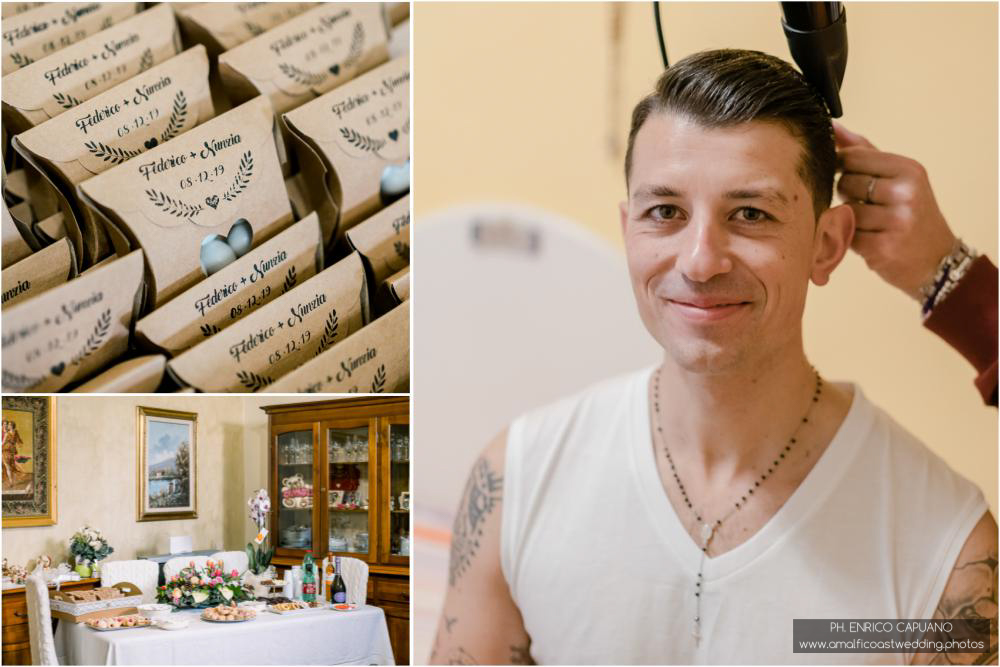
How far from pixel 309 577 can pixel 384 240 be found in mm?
670

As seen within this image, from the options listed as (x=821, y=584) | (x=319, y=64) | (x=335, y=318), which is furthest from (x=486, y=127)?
(x=821, y=584)

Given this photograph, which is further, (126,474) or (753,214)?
(126,474)

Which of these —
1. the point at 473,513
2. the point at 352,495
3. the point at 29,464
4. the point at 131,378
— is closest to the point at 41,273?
the point at 131,378

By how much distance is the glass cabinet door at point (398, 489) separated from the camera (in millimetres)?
1656

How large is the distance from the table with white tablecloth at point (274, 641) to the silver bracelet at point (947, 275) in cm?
122

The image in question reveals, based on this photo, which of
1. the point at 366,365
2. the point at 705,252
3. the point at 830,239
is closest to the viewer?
the point at 705,252

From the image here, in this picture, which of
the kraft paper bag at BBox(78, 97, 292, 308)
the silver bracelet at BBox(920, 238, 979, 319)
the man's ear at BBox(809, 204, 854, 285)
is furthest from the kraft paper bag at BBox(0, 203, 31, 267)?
the silver bracelet at BBox(920, 238, 979, 319)

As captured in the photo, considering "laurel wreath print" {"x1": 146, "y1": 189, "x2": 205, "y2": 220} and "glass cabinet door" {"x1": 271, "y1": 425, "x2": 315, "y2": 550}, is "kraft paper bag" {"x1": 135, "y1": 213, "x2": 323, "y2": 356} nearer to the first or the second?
"laurel wreath print" {"x1": 146, "y1": 189, "x2": 205, "y2": 220}

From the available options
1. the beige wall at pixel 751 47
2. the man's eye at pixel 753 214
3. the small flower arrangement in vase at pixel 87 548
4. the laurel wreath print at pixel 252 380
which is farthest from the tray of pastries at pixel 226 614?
the man's eye at pixel 753 214

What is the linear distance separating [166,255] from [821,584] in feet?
4.38

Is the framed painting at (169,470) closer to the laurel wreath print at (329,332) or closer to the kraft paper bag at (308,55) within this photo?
the laurel wreath print at (329,332)

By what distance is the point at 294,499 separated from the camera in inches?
64.7

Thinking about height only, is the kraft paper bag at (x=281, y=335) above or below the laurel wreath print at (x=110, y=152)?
below

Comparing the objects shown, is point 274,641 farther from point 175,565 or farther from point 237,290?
point 237,290
